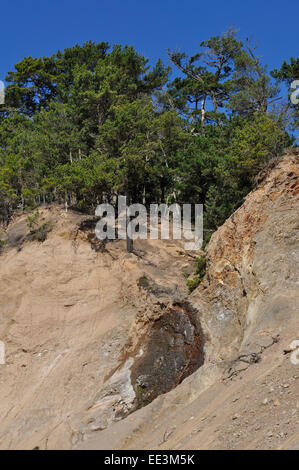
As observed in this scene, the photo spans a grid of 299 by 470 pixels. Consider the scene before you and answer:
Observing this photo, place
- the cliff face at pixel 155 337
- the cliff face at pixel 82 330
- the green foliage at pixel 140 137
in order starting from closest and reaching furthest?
the cliff face at pixel 155 337 < the cliff face at pixel 82 330 < the green foliage at pixel 140 137

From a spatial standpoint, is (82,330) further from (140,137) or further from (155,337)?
(140,137)

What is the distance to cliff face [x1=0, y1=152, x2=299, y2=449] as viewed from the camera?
9.62 metres

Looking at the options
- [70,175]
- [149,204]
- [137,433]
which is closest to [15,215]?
[70,175]

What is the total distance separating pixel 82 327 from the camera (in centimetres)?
1777

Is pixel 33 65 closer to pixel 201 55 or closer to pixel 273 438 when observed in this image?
pixel 201 55

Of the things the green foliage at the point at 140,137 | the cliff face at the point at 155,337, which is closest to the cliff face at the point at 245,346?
the cliff face at the point at 155,337
